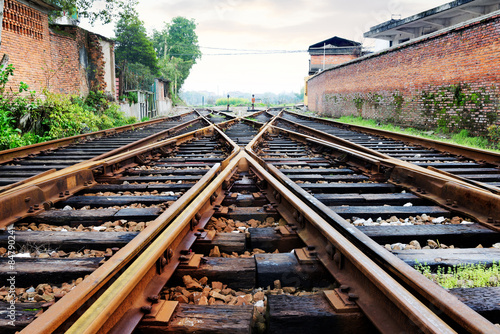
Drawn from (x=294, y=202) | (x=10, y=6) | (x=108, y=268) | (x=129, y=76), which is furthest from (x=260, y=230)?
(x=129, y=76)

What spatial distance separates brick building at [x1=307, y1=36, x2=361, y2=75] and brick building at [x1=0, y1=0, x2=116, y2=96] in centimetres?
3138

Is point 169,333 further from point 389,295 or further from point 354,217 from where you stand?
point 354,217

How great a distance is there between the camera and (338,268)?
182 centimetres

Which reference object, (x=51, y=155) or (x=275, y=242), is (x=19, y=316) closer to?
(x=275, y=242)

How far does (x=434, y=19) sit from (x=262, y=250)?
2502 centimetres

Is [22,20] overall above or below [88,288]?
above

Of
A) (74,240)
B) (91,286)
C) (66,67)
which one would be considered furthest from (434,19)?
(91,286)

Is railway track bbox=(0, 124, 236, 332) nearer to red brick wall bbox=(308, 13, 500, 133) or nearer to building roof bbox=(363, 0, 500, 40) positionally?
red brick wall bbox=(308, 13, 500, 133)

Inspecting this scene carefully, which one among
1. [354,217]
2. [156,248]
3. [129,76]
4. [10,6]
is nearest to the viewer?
[156,248]

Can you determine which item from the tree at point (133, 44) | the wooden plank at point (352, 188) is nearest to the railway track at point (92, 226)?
the wooden plank at point (352, 188)

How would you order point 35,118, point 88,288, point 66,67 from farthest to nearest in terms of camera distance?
point 66,67 → point 35,118 → point 88,288

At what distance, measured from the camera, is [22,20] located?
11023 mm

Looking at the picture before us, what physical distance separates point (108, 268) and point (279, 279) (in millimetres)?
866

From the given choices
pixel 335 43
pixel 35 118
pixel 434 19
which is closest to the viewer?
pixel 35 118
